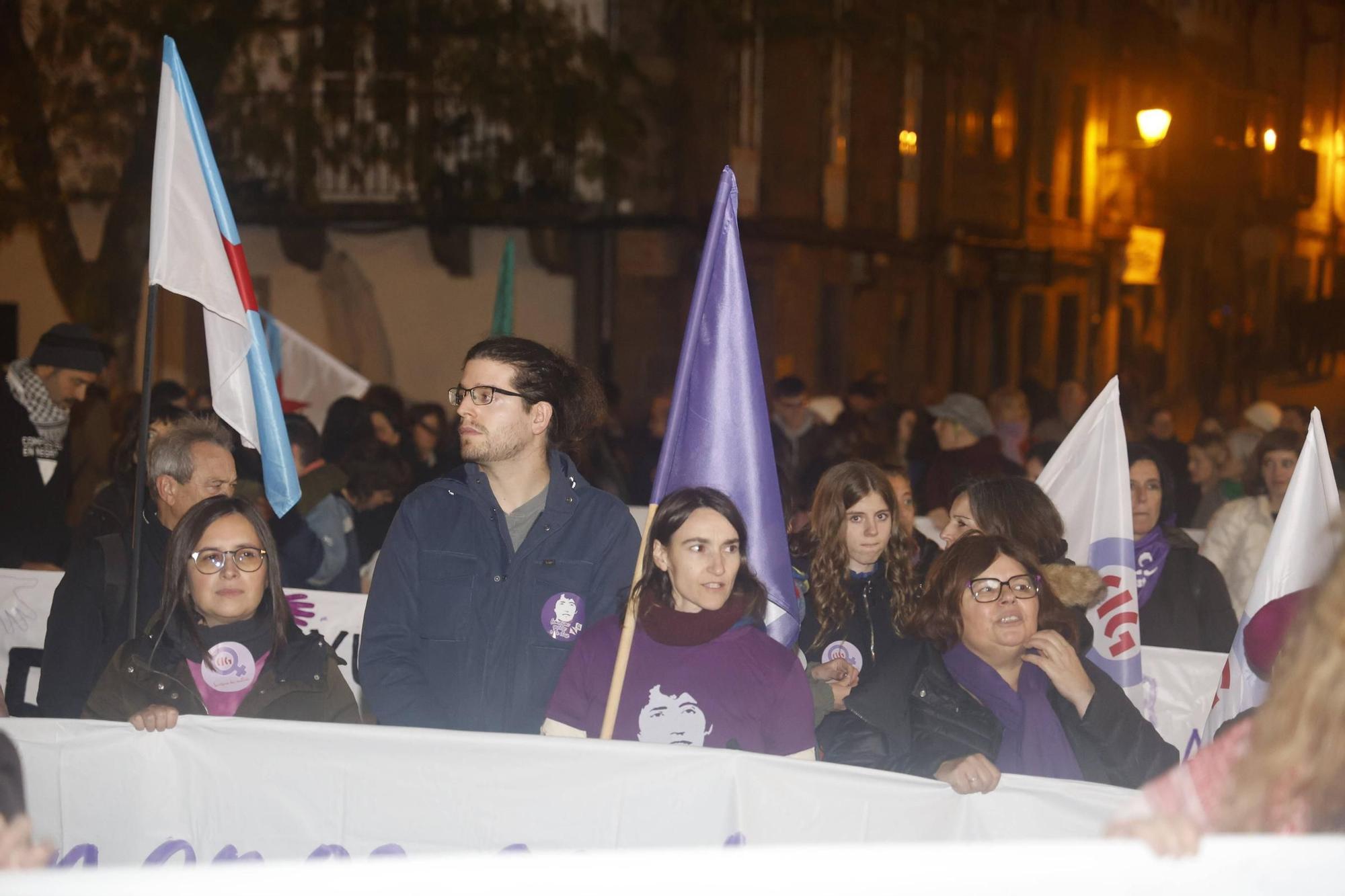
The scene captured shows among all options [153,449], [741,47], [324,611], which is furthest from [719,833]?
[741,47]

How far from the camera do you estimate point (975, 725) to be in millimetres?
3859

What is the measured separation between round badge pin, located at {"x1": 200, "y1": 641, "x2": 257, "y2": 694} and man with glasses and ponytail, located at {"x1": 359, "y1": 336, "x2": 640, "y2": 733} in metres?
0.30

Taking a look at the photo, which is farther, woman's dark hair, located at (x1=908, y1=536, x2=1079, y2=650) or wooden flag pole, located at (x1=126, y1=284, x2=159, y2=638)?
wooden flag pole, located at (x1=126, y1=284, x2=159, y2=638)

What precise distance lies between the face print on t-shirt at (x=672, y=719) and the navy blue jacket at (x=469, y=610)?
0.33m

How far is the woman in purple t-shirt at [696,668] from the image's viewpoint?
12.2ft

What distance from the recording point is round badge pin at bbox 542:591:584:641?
398cm

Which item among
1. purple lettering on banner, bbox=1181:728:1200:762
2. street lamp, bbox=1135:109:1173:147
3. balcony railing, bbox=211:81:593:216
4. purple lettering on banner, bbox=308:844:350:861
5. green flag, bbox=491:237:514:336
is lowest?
purple lettering on banner, bbox=1181:728:1200:762

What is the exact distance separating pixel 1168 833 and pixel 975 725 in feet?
4.98

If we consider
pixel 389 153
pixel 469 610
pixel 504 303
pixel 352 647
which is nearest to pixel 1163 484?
pixel 469 610

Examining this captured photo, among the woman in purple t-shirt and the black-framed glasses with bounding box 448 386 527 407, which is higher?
the black-framed glasses with bounding box 448 386 527 407

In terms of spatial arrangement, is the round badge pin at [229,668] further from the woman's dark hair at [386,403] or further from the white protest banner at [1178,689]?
the woman's dark hair at [386,403]

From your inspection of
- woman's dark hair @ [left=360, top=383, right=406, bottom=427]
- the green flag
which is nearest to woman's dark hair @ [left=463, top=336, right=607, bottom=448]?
the green flag

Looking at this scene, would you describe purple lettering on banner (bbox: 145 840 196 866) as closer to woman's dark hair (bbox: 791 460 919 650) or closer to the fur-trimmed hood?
woman's dark hair (bbox: 791 460 919 650)

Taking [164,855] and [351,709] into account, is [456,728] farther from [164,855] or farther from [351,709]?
[164,855]
